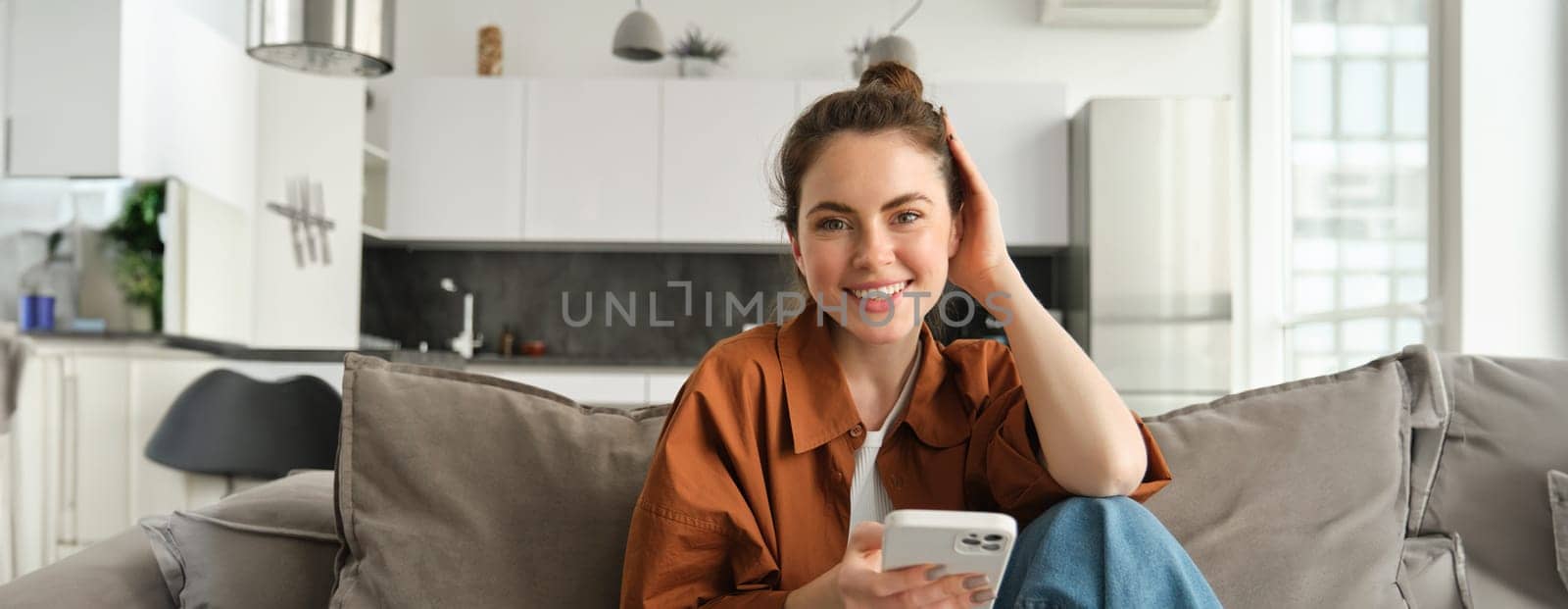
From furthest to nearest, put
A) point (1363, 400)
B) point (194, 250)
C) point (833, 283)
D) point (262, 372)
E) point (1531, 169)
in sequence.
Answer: point (194, 250) < point (262, 372) < point (1531, 169) < point (1363, 400) < point (833, 283)

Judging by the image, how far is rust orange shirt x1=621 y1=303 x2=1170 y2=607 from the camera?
1374 millimetres

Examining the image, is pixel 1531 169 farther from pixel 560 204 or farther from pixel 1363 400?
pixel 560 204

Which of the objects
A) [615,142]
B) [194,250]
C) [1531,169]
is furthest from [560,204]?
[1531,169]

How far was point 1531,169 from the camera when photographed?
3.24 metres

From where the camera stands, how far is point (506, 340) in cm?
577

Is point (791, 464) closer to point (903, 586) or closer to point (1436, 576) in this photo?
point (903, 586)

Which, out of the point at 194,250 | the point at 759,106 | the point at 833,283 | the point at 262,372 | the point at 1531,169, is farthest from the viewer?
the point at 759,106

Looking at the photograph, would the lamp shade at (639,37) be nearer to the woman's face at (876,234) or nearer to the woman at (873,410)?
the woman at (873,410)

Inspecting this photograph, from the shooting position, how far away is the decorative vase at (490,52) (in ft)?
18.4

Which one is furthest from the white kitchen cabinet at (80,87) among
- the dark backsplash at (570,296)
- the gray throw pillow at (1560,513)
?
the gray throw pillow at (1560,513)

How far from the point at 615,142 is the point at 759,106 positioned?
0.64m

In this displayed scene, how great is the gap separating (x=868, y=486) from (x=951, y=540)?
1.59 ft

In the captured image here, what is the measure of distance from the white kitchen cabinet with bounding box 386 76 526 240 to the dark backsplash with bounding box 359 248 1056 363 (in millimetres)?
449

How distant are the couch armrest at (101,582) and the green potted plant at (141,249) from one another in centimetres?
308
